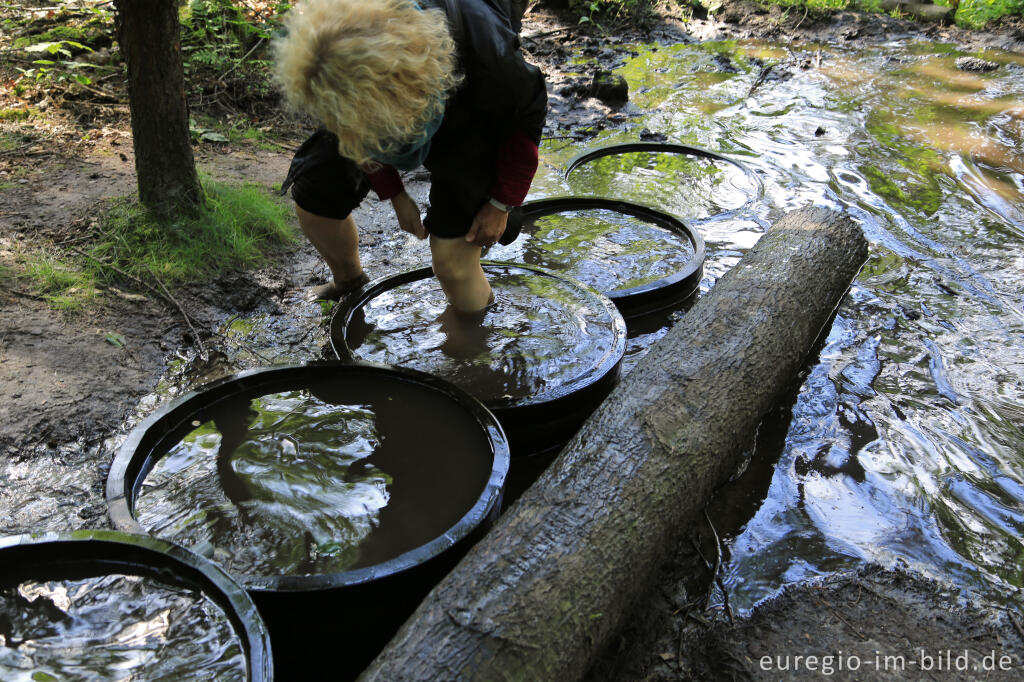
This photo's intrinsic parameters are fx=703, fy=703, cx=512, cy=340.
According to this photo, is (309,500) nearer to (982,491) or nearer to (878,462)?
(878,462)

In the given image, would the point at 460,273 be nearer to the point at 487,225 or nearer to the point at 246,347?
the point at 487,225

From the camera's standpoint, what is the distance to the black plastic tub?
2521 millimetres

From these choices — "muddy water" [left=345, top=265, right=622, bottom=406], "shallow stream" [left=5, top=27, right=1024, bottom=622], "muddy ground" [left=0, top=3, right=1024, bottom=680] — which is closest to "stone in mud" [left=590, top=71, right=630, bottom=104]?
"shallow stream" [left=5, top=27, right=1024, bottom=622]

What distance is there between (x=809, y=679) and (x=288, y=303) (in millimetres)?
2758

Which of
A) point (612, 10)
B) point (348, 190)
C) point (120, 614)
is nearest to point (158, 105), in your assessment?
point (348, 190)

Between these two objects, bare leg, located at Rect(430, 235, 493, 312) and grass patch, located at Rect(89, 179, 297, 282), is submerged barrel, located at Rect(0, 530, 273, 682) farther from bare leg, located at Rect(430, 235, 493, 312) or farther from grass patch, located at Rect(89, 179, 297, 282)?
grass patch, located at Rect(89, 179, 297, 282)

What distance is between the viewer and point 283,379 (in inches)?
96.0

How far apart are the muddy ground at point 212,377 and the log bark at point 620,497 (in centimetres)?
25

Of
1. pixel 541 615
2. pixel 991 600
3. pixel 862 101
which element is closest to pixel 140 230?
pixel 541 615

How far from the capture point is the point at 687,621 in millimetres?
2068

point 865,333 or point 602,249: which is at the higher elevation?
point 602,249

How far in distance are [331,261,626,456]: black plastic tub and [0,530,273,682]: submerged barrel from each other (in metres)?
1.08

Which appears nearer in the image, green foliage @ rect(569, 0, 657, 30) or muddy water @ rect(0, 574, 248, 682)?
muddy water @ rect(0, 574, 248, 682)

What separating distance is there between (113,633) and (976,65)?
9517 mm
